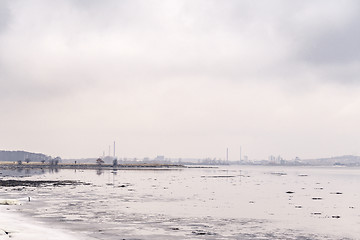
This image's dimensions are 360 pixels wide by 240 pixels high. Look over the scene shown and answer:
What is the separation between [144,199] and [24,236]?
1207 inches

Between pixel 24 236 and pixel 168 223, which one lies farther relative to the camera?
pixel 168 223

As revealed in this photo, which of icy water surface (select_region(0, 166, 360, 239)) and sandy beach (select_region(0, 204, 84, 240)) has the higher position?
sandy beach (select_region(0, 204, 84, 240))

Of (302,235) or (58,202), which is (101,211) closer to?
(58,202)

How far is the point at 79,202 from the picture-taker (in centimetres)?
5375

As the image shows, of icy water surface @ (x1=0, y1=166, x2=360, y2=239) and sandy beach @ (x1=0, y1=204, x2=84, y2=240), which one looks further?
icy water surface @ (x1=0, y1=166, x2=360, y2=239)

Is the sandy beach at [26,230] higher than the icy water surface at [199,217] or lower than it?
higher

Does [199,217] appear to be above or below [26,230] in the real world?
below

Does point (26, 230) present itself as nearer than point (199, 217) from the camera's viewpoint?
Yes

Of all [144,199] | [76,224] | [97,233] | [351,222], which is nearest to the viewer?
[97,233]

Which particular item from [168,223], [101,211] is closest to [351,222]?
[168,223]

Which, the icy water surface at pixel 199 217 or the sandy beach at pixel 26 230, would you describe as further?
the icy water surface at pixel 199 217

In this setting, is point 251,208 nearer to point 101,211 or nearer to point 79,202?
point 101,211

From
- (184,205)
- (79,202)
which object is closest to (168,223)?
(184,205)

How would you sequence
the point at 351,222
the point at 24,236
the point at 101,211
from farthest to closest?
the point at 101,211
the point at 351,222
the point at 24,236
